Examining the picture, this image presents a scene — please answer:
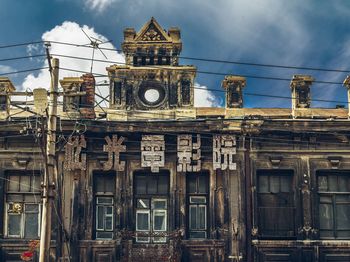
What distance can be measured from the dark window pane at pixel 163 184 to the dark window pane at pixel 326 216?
4.62 m

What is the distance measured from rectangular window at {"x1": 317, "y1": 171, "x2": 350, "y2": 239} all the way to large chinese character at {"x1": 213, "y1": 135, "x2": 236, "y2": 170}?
2.70 m

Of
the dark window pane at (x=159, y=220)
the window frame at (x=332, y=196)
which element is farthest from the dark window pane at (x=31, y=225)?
the window frame at (x=332, y=196)

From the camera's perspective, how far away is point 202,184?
19078mm

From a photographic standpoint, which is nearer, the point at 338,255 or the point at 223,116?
the point at 338,255

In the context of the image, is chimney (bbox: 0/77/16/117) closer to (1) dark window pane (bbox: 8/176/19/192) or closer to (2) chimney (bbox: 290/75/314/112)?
(1) dark window pane (bbox: 8/176/19/192)

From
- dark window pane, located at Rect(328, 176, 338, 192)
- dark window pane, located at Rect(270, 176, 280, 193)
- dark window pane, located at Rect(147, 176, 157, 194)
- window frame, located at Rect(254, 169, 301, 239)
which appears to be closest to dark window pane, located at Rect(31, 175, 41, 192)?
dark window pane, located at Rect(147, 176, 157, 194)

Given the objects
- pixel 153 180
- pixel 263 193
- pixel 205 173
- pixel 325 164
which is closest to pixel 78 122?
pixel 153 180

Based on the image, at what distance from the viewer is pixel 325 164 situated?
1902 cm

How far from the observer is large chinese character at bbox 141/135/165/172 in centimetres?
1884

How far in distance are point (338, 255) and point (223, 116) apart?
533 cm

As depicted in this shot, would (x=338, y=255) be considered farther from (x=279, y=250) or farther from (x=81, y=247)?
(x=81, y=247)

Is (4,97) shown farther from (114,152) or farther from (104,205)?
(104,205)

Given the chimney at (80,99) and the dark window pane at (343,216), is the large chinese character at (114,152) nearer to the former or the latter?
the chimney at (80,99)

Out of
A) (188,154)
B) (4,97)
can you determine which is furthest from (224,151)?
(4,97)
